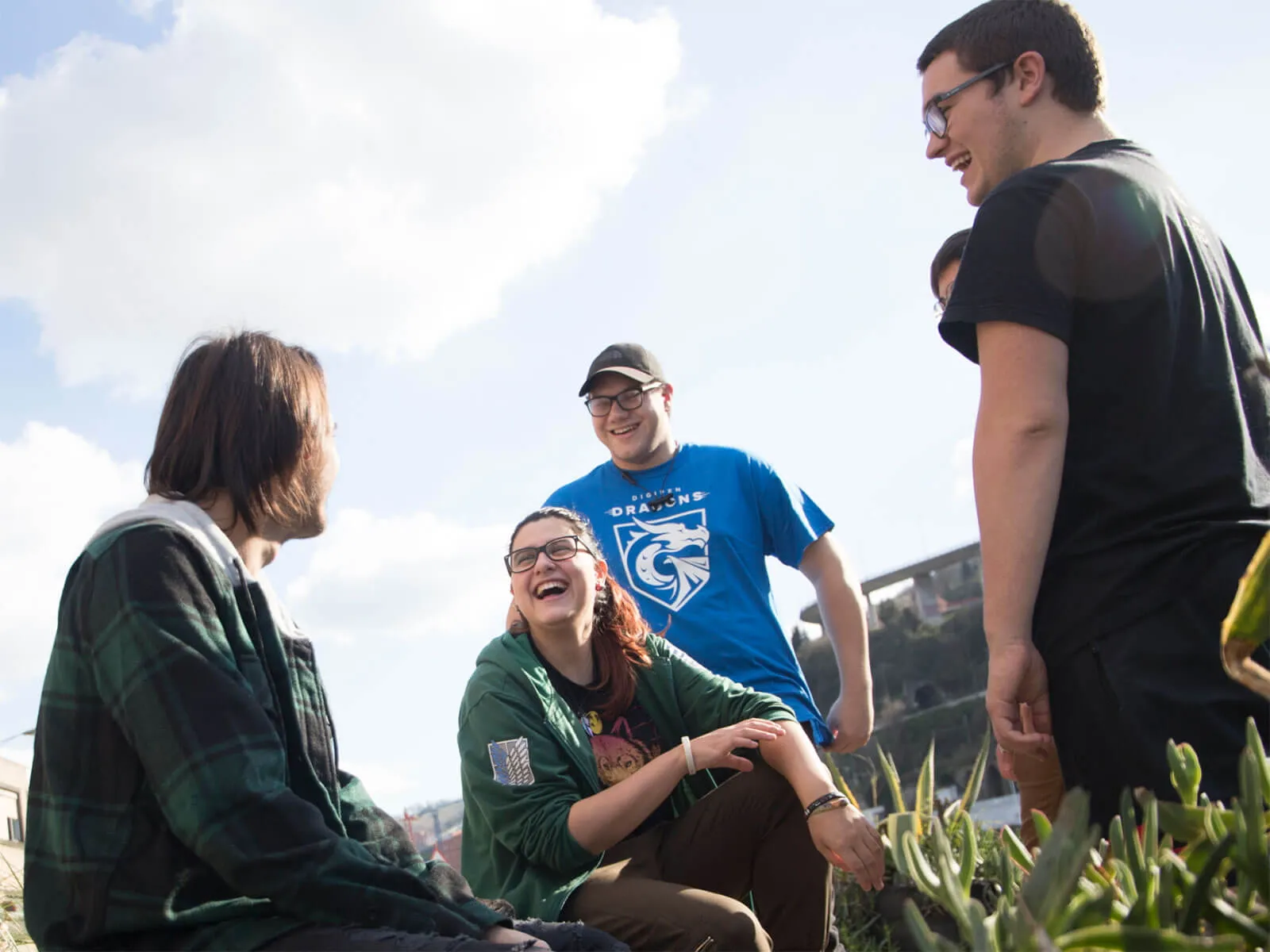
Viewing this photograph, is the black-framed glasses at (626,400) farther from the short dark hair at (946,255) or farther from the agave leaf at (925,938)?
the agave leaf at (925,938)

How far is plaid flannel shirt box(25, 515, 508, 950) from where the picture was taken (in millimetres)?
1646

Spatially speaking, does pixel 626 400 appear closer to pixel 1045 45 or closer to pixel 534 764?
pixel 534 764

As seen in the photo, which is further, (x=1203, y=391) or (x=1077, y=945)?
(x=1203, y=391)

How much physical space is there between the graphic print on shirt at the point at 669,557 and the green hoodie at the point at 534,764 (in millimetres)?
593

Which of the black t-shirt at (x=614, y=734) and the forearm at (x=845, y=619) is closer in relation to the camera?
the black t-shirt at (x=614, y=734)

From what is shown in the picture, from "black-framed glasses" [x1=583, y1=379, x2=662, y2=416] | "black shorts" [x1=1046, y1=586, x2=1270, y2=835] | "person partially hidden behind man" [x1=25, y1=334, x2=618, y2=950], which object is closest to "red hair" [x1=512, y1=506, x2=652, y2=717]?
"black-framed glasses" [x1=583, y1=379, x2=662, y2=416]

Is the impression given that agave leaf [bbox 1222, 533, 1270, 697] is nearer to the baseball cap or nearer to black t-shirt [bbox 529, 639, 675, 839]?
black t-shirt [bbox 529, 639, 675, 839]

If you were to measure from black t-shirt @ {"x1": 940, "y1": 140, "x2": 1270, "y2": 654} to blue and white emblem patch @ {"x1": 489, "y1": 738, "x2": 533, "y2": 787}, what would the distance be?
129cm

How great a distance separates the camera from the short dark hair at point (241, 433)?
2.03 m

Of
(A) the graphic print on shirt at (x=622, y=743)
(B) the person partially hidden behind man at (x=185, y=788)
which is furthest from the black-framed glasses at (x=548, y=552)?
(B) the person partially hidden behind man at (x=185, y=788)

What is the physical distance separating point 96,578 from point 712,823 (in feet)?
5.44

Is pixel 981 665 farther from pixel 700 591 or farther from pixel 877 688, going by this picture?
pixel 700 591

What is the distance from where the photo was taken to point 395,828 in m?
2.23

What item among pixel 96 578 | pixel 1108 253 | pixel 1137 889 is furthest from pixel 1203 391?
pixel 96 578
